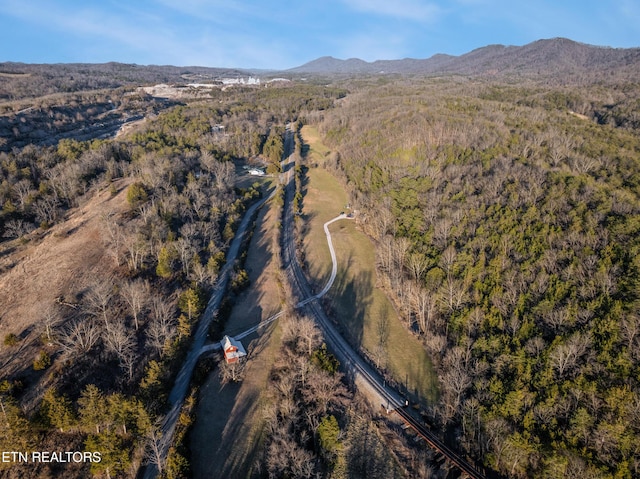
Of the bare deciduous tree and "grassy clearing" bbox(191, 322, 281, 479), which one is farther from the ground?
the bare deciduous tree

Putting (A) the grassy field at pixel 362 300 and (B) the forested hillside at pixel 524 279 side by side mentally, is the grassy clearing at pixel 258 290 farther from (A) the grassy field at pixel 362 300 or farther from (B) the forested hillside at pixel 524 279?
(B) the forested hillside at pixel 524 279

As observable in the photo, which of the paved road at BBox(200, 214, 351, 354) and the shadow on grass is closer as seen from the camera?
the paved road at BBox(200, 214, 351, 354)

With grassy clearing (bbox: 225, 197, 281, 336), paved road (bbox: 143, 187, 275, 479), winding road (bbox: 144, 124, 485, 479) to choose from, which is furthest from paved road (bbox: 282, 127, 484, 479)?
paved road (bbox: 143, 187, 275, 479)

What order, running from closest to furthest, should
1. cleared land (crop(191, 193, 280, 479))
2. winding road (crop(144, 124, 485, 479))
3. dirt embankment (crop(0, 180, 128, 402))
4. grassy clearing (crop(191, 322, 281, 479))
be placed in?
grassy clearing (crop(191, 322, 281, 479)) → cleared land (crop(191, 193, 280, 479)) → winding road (crop(144, 124, 485, 479)) → dirt embankment (crop(0, 180, 128, 402))

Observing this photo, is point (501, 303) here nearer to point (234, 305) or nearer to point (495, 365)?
point (495, 365)

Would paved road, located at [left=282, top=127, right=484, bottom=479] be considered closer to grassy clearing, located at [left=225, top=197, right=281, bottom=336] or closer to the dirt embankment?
grassy clearing, located at [left=225, top=197, right=281, bottom=336]

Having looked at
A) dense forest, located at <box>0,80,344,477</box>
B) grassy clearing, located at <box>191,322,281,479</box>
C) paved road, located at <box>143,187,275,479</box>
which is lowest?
grassy clearing, located at <box>191,322,281,479</box>

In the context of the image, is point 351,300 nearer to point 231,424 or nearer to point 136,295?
point 231,424
